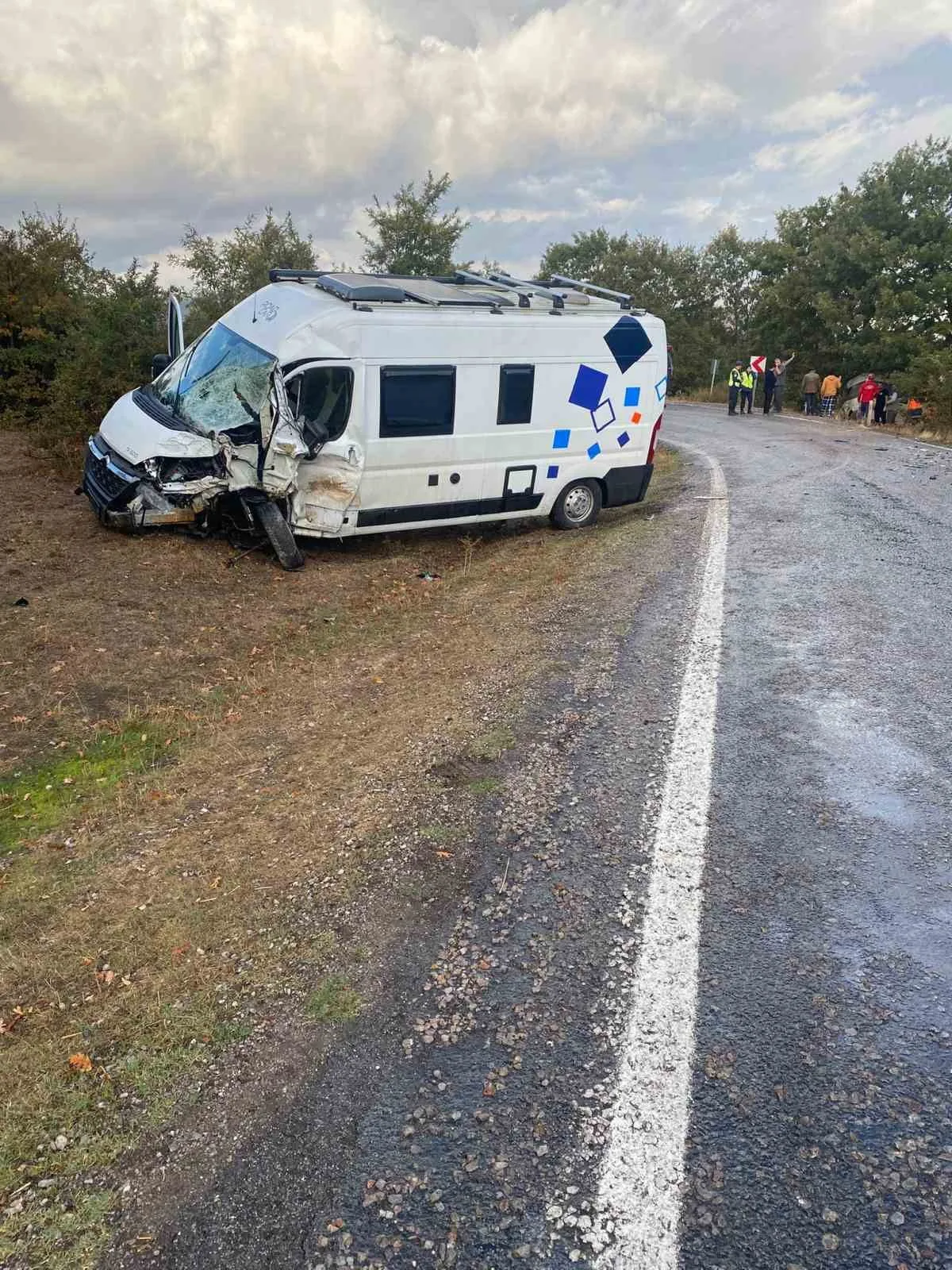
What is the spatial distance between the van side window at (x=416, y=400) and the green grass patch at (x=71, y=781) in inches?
187

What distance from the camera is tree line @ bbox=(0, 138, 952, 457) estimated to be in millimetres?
14469

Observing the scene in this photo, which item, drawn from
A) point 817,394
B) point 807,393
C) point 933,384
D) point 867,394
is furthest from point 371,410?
point 817,394

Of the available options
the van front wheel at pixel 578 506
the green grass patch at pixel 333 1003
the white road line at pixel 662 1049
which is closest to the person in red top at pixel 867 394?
the van front wheel at pixel 578 506

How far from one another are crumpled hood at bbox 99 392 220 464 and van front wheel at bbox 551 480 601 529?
4523mm

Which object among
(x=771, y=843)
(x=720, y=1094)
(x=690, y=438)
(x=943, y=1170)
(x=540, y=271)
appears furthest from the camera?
(x=540, y=271)

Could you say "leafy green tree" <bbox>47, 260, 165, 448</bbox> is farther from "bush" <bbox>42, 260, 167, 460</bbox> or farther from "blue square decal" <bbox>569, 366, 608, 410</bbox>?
"blue square decal" <bbox>569, 366, 608, 410</bbox>

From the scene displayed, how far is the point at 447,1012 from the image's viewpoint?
2.74 m

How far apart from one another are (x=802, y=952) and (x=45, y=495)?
36.5 feet

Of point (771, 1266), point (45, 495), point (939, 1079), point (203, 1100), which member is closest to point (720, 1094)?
point (771, 1266)

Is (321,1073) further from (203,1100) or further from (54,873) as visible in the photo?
(54,873)

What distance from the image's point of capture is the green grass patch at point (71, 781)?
407 cm

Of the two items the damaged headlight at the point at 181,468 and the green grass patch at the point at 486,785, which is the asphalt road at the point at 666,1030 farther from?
the damaged headlight at the point at 181,468

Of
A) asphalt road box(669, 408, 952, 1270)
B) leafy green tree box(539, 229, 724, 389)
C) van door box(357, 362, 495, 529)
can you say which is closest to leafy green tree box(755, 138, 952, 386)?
leafy green tree box(539, 229, 724, 389)

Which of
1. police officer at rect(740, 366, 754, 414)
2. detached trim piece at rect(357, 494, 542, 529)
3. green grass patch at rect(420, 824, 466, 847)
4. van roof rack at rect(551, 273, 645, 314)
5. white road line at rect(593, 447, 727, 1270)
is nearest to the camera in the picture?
white road line at rect(593, 447, 727, 1270)
